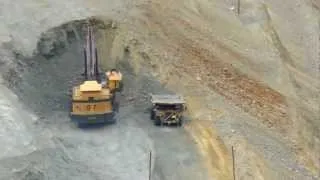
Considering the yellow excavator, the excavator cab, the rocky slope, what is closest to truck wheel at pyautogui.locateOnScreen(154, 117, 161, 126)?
the rocky slope

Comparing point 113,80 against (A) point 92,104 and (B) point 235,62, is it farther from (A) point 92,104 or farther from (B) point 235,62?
(B) point 235,62

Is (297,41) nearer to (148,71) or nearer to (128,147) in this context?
(148,71)

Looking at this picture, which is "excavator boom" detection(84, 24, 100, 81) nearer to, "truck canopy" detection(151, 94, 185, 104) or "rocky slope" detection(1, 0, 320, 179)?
"rocky slope" detection(1, 0, 320, 179)

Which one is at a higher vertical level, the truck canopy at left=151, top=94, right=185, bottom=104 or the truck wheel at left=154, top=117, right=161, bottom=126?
the truck canopy at left=151, top=94, right=185, bottom=104

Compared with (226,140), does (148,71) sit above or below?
above

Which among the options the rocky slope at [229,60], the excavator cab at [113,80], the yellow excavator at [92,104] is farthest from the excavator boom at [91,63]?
the rocky slope at [229,60]

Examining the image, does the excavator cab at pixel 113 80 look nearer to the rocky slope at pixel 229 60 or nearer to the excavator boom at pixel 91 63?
the excavator boom at pixel 91 63

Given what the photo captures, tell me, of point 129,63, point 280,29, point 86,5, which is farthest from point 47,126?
point 280,29

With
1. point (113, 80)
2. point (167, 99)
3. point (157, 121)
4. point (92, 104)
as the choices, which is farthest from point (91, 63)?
point (157, 121)

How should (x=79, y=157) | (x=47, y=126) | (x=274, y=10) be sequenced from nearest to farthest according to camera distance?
(x=79, y=157)
(x=47, y=126)
(x=274, y=10)
